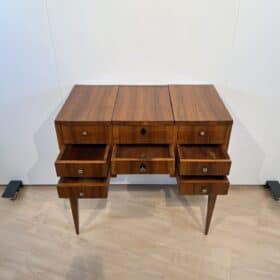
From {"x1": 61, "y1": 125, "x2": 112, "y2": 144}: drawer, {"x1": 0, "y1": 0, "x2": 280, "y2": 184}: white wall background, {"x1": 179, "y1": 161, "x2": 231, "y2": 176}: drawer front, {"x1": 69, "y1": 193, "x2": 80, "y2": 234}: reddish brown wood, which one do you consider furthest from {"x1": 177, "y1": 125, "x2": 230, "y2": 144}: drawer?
{"x1": 69, "y1": 193, "x2": 80, "y2": 234}: reddish brown wood

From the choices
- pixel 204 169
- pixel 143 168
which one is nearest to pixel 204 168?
Answer: pixel 204 169

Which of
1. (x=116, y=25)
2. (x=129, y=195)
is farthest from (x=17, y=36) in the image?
(x=129, y=195)

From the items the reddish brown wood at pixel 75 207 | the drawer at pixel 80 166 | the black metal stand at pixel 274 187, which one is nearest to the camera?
the drawer at pixel 80 166

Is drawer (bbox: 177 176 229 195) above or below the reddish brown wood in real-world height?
above

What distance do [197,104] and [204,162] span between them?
31 centimetres

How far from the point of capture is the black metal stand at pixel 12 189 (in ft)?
5.52

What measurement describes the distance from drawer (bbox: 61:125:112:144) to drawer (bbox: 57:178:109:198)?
0.17 meters

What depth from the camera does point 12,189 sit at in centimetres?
172

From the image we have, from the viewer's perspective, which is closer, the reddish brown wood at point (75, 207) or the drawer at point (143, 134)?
the drawer at point (143, 134)

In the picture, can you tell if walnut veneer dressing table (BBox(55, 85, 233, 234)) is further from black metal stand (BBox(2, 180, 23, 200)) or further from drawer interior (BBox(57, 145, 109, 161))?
black metal stand (BBox(2, 180, 23, 200))

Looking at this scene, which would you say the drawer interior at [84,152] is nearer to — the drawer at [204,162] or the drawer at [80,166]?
the drawer at [80,166]

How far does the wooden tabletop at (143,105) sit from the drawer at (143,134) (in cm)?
3

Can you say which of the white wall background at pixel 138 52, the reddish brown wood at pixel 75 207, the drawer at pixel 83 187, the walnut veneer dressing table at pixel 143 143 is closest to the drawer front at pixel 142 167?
the walnut veneer dressing table at pixel 143 143

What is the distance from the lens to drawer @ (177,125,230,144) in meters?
1.09
